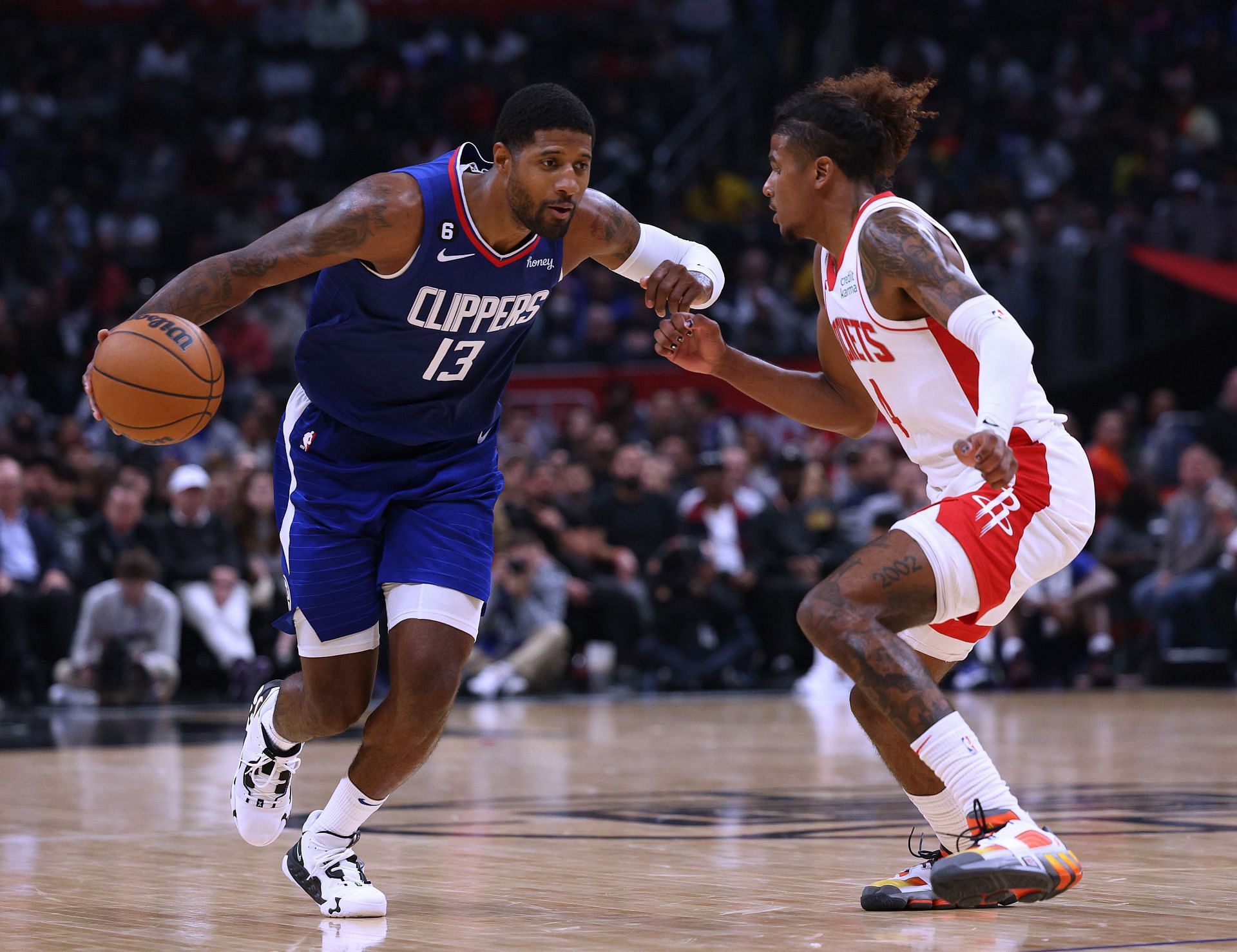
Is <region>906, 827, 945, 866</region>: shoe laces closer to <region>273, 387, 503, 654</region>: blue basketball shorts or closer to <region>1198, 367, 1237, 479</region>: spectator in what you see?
<region>273, 387, 503, 654</region>: blue basketball shorts

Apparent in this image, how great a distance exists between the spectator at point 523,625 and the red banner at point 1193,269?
7426 millimetres

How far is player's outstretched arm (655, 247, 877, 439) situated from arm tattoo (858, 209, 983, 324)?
581 mm

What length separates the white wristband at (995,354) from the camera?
4.06 metres

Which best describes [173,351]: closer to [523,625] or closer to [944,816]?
[944,816]

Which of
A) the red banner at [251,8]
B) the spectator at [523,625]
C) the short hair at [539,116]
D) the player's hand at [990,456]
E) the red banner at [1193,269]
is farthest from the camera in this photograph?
the red banner at [251,8]

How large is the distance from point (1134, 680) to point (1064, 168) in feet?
23.4

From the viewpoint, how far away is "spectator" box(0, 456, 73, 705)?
12125mm

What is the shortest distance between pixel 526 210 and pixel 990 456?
148 centimetres

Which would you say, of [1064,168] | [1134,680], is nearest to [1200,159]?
[1064,168]

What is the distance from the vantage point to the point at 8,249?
721 inches

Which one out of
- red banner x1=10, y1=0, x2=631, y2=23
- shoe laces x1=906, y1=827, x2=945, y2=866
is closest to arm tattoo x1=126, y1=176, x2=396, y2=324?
shoe laces x1=906, y1=827, x2=945, y2=866

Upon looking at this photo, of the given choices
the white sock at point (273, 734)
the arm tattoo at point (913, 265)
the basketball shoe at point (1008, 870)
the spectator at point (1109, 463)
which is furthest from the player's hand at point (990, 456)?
the spectator at point (1109, 463)

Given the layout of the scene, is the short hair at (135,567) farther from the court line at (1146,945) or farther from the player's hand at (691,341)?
the court line at (1146,945)

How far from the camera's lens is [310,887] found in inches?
179
